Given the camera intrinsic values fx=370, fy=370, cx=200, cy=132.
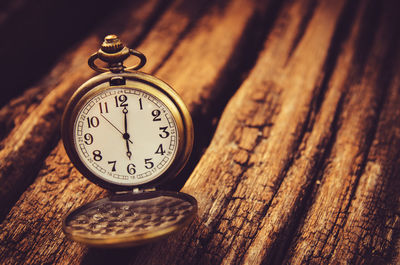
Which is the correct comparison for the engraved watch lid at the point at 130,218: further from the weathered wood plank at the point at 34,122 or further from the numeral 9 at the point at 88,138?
the weathered wood plank at the point at 34,122

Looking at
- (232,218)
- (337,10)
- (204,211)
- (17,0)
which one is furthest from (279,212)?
(17,0)

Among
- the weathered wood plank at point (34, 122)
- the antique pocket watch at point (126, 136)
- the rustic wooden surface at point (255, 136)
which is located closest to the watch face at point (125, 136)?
the antique pocket watch at point (126, 136)

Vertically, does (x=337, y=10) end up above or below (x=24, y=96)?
above

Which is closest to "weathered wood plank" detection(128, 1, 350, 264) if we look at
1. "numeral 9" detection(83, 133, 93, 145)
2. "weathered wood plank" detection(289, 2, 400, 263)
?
"weathered wood plank" detection(289, 2, 400, 263)

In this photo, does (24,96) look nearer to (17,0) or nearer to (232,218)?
(17,0)

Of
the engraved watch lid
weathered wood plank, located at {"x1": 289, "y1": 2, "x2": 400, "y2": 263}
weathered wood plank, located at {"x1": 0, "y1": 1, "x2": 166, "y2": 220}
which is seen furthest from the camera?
weathered wood plank, located at {"x1": 0, "y1": 1, "x2": 166, "y2": 220}

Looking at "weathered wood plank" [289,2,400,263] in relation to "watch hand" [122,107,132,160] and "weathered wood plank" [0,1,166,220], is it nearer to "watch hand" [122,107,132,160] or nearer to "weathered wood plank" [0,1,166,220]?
"watch hand" [122,107,132,160]
